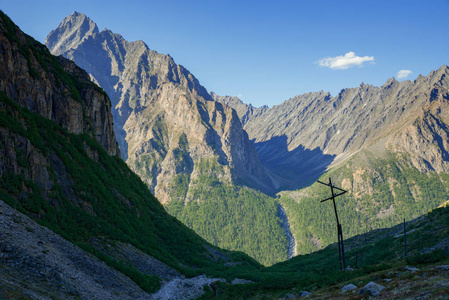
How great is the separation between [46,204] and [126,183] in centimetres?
4417

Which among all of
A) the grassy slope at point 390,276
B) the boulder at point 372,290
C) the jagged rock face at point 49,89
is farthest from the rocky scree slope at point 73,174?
the boulder at point 372,290

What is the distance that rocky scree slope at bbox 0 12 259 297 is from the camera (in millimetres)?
51719

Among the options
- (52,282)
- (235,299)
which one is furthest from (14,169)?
(235,299)

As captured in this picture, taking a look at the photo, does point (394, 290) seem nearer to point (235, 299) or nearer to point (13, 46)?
point (235, 299)

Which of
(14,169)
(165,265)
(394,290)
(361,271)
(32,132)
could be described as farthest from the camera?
(165,265)

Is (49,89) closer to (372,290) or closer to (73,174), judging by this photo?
(73,174)

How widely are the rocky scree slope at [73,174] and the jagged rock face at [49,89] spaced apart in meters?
0.24

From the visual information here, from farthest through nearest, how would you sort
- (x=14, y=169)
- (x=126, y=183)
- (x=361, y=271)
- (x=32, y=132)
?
(x=126, y=183) < (x=32, y=132) < (x=14, y=169) < (x=361, y=271)

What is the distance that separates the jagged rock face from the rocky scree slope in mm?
236

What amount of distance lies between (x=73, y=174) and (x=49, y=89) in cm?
2583

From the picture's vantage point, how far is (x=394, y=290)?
1018 inches

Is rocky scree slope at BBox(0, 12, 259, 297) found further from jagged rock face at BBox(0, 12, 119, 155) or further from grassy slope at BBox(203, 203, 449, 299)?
grassy slope at BBox(203, 203, 449, 299)

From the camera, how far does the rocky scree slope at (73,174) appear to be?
51719mm

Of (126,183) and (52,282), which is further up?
(126,183)
